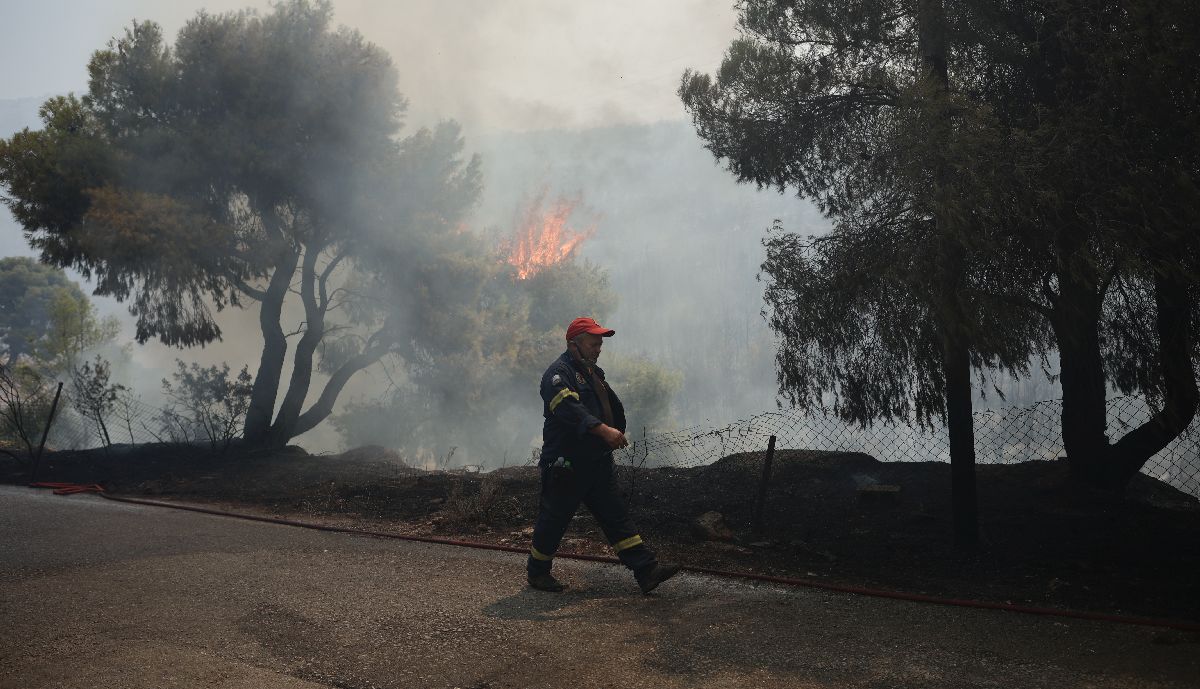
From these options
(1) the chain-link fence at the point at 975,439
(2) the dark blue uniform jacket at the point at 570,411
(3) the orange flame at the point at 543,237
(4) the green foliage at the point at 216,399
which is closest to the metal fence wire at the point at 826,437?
(1) the chain-link fence at the point at 975,439

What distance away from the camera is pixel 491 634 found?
15.2 feet

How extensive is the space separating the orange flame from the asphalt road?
25134 millimetres

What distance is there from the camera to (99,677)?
399cm

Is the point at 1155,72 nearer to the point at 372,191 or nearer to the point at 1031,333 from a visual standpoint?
the point at 1031,333

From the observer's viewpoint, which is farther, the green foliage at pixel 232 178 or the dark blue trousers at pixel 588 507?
the green foliage at pixel 232 178

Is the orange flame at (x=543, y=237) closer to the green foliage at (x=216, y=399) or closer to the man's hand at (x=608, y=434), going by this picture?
the green foliage at (x=216, y=399)

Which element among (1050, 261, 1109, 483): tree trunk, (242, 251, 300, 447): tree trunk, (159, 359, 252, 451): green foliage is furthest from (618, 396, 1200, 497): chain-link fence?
(159, 359, 252, 451): green foliage

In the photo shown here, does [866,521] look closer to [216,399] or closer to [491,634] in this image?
[491,634]

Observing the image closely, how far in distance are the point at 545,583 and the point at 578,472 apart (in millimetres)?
783

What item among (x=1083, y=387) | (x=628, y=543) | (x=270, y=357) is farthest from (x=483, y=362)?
(x=628, y=543)

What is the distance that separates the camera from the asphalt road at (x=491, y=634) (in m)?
3.95

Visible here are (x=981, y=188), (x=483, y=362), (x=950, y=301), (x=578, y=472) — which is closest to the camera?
(x=578, y=472)

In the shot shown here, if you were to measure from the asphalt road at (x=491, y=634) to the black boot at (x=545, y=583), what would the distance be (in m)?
0.10

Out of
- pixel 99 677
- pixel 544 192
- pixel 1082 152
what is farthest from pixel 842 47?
pixel 544 192
